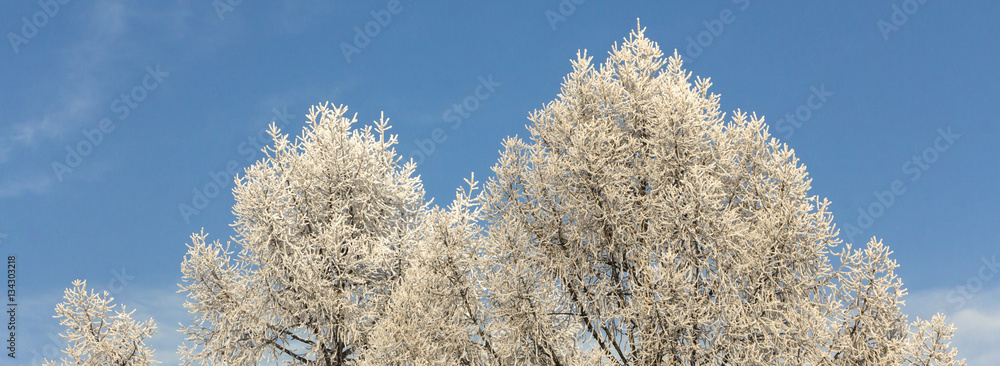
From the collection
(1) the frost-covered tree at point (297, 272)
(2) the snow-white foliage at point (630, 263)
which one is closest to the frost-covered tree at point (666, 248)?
(2) the snow-white foliage at point (630, 263)

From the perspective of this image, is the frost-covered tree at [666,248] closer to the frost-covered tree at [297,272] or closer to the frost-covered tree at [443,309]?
the frost-covered tree at [443,309]

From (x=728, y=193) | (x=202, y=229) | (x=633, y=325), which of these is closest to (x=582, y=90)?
(x=728, y=193)

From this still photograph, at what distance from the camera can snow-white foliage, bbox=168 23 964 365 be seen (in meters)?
11.8

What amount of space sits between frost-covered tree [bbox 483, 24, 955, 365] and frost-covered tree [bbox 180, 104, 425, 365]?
430 cm

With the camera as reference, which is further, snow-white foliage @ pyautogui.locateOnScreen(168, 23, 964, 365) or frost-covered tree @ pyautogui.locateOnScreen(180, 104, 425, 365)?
frost-covered tree @ pyautogui.locateOnScreen(180, 104, 425, 365)

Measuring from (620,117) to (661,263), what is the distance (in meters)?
3.42

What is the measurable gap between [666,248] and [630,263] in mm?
765

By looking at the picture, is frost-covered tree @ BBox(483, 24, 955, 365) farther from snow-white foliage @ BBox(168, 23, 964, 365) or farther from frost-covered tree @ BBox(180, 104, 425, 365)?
frost-covered tree @ BBox(180, 104, 425, 365)

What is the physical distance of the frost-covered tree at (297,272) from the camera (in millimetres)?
16078

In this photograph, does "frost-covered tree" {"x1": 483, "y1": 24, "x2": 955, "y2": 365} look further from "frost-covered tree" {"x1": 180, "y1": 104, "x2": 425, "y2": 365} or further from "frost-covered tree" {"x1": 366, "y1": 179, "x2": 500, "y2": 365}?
"frost-covered tree" {"x1": 180, "y1": 104, "x2": 425, "y2": 365}

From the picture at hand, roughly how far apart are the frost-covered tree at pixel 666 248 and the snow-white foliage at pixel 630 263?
0.03m

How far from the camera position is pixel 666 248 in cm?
1270

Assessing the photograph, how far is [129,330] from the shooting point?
52.0ft

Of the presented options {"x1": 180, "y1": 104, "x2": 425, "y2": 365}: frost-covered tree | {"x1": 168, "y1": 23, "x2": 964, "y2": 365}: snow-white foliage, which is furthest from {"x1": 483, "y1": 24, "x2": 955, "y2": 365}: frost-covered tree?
{"x1": 180, "y1": 104, "x2": 425, "y2": 365}: frost-covered tree
